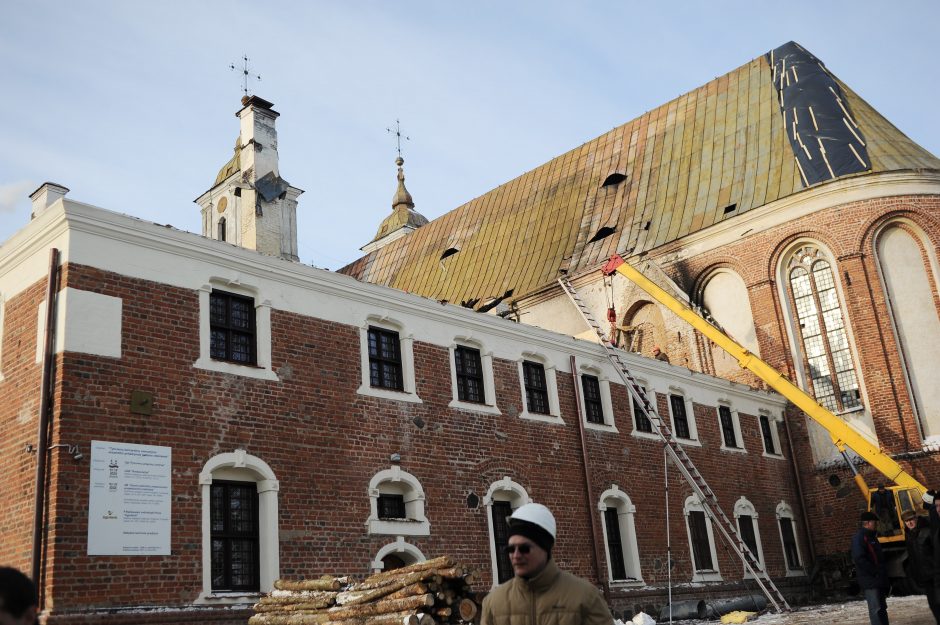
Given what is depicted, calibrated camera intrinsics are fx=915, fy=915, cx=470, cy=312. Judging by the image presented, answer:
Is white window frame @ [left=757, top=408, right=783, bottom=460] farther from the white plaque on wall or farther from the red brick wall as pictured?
the white plaque on wall

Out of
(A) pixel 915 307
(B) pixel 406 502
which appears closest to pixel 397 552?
(B) pixel 406 502

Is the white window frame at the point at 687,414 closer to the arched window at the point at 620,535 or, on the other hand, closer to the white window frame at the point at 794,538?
the arched window at the point at 620,535

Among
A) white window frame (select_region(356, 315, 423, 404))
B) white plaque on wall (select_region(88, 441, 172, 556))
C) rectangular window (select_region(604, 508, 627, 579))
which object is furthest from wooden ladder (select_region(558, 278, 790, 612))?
white plaque on wall (select_region(88, 441, 172, 556))

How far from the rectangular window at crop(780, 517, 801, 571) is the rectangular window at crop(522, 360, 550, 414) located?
10982mm

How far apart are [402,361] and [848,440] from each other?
1381cm

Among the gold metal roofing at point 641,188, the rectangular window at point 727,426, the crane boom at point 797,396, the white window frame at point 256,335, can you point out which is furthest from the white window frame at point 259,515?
the gold metal roofing at point 641,188

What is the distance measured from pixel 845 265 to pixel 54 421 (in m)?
24.0

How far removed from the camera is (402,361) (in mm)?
16953

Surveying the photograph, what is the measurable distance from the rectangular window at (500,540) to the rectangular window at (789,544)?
1242 cm

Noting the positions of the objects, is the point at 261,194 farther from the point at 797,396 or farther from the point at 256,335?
the point at 797,396

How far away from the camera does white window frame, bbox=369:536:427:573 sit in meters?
14.9

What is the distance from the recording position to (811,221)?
29.3 m

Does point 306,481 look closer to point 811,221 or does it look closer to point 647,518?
point 647,518

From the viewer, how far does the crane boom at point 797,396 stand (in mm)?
23766
